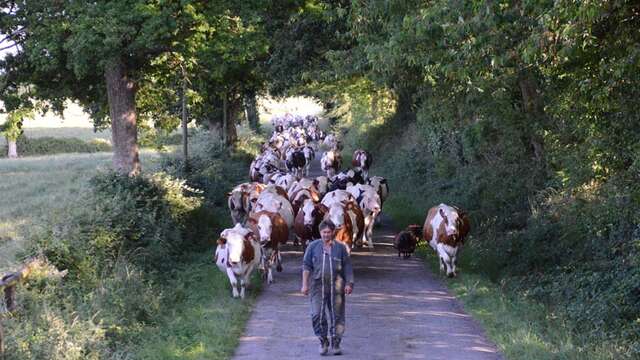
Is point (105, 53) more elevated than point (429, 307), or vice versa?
point (105, 53)

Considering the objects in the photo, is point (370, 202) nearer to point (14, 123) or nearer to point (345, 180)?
point (345, 180)

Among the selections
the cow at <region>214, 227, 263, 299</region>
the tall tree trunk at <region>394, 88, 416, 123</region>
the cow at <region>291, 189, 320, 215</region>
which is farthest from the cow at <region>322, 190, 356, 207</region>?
the tall tree trunk at <region>394, 88, 416, 123</region>

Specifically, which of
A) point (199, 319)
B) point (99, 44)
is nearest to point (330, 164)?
point (99, 44)

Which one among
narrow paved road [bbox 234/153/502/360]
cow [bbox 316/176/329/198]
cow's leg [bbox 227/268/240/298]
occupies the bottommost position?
narrow paved road [bbox 234/153/502/360]

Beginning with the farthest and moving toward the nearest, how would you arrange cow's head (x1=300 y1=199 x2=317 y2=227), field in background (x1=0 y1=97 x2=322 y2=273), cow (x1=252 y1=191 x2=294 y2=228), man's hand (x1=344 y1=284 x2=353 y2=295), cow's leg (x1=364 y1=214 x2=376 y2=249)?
cow's leg (x1=364 y1=214 x2=376 y2=249) → cow (x1=252 y1=191 x2=294 y2=228) → cow's head (x1=300 y1=199 x2=317 y2=227) → field in background (x1=0 y1=97 x2=322 y2=273) → man's hand (x1=344 y1=284 x2=353 y2=295)

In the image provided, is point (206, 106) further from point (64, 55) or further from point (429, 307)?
point (429, 307)

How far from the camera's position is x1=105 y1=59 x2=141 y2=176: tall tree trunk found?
71.7 ft

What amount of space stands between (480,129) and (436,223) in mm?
3601

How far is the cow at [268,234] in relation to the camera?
661 inches

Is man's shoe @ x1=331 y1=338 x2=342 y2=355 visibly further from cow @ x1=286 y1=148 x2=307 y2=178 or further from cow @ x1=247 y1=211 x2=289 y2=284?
cow @ x1=286 y1=148 x2=307 y2=178

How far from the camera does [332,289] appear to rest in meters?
11.1

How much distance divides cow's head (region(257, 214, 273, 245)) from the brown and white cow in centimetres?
325

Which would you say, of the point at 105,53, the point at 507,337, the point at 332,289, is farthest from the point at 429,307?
the point at 105,53

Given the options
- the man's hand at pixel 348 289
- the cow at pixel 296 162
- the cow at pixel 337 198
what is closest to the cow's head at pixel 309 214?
the cow at pixel 337 198
